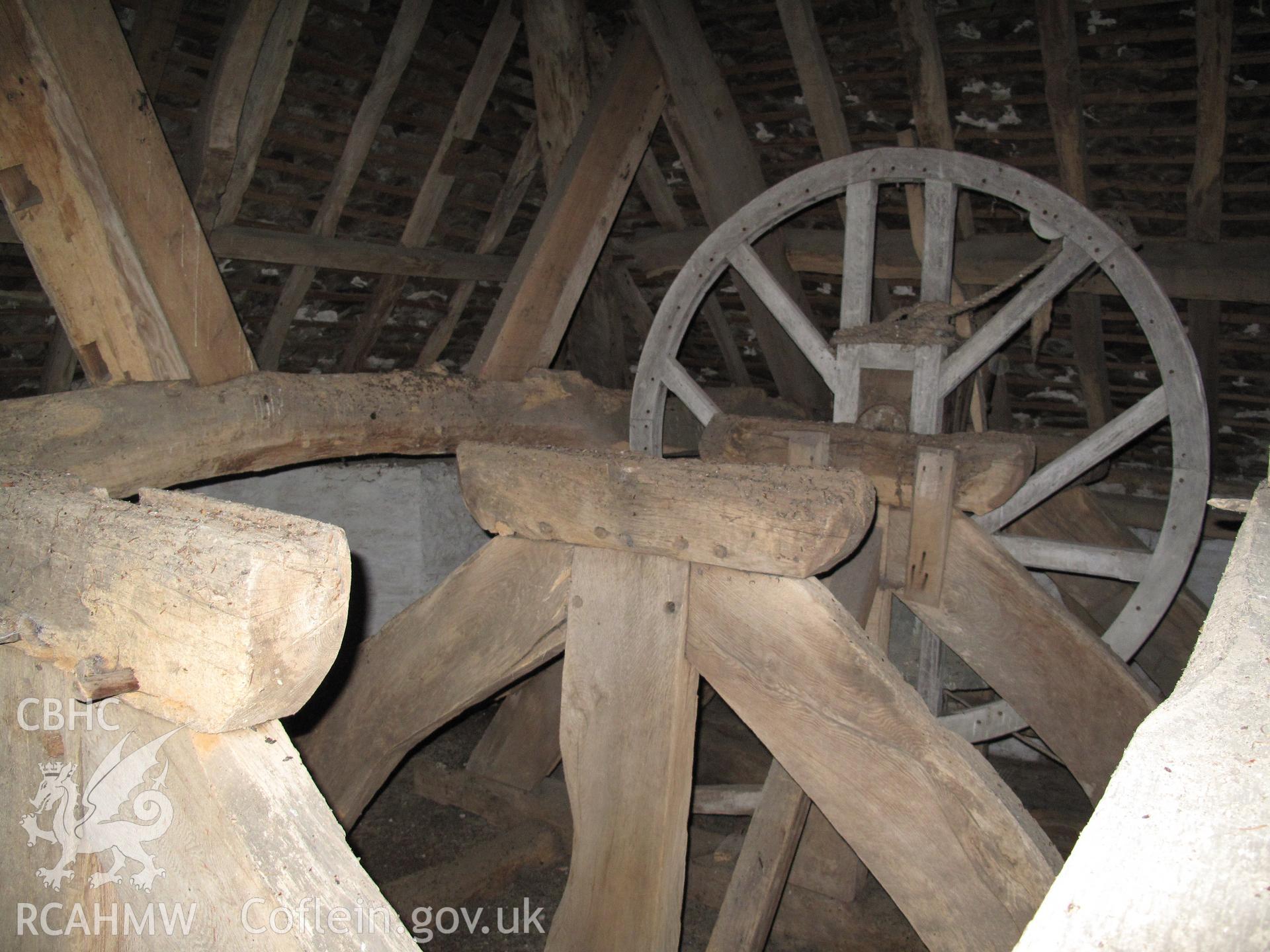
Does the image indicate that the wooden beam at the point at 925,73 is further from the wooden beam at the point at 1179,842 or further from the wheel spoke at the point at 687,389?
the wooden beam at the point at 1179,842

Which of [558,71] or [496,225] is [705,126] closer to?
[558,71]

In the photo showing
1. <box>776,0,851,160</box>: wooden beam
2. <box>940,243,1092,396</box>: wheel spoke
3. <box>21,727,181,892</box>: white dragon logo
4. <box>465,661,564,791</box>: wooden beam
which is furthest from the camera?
<box>776,0,851,160</box>: wooden beam

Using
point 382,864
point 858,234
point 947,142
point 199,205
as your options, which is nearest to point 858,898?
point 382,864

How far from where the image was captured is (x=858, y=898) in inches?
102

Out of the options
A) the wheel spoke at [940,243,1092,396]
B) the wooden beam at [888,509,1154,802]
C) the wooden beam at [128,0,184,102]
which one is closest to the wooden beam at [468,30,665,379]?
the wooden beam at [128,0,184,102]

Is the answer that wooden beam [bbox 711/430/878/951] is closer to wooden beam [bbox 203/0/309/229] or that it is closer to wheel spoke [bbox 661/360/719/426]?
wheel spoke [bbox 661/360/719/426]

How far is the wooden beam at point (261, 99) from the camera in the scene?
9.02 feet

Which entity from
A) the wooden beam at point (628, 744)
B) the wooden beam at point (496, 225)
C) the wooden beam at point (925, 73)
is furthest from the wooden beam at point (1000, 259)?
the wooden beam at point (628, 744)

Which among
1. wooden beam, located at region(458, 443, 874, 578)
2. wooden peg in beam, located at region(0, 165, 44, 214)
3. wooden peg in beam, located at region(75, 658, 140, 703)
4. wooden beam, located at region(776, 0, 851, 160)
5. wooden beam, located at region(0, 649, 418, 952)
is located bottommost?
wooden beam, located at region(0, 649, 418, 952)

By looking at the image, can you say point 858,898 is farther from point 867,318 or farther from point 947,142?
point 947,142

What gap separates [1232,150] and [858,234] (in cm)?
120

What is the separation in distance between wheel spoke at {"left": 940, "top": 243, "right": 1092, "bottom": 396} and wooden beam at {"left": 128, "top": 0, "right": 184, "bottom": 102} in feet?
8.48

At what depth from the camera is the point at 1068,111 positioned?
280 centimetres

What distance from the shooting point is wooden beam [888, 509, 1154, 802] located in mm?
2119
